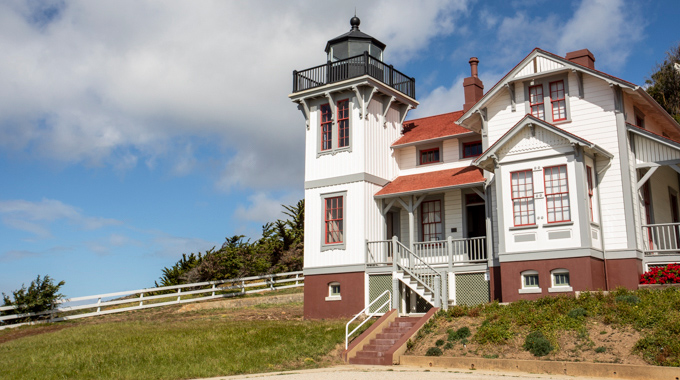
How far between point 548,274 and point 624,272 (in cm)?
232

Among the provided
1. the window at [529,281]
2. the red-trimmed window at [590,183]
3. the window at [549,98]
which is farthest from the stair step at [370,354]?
the window at [549,98]

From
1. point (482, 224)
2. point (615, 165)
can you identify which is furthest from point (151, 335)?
point (615, 165)

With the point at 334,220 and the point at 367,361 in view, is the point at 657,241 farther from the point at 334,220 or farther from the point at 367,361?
the point at 334,220

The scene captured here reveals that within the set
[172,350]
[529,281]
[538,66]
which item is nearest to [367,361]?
[172,350]

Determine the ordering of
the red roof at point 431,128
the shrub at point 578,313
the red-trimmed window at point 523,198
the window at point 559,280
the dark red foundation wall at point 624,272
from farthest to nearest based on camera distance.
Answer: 1. the red roof at point 431,128
2. the red-trimmed window at point 523,198
3. the dark red foundation wall at point 624,272
4. the window at point 559,280
5. the shrub at point 578,313

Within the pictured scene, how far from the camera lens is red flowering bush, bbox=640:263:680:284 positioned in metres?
17.9

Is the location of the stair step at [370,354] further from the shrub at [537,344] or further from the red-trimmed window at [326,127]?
the red-trimmed window at [326,127]

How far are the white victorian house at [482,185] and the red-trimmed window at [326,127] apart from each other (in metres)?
0.05

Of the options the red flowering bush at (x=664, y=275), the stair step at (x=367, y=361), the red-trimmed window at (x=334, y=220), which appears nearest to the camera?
the stair step at (x=367, y=361)

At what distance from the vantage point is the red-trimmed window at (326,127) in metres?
25.7

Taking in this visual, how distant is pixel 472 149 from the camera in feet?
81.7

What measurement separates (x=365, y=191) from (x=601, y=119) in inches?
339

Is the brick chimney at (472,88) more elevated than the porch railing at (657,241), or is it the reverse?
the brick chimney at (472,88)

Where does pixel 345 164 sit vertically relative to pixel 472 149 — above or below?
below
